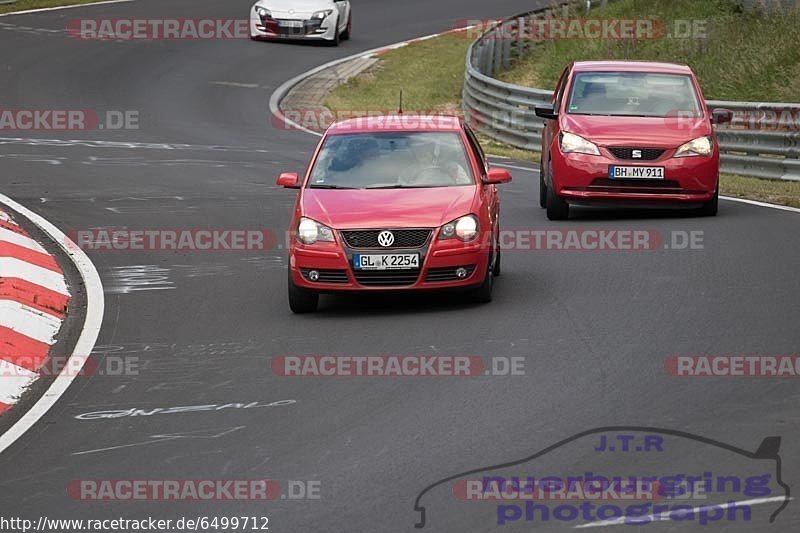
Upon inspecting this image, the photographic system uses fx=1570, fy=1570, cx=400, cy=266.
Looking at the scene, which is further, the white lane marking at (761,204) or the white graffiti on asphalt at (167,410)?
the white lane marking at (761,204)

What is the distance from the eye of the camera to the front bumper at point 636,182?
A: 55.9 ft

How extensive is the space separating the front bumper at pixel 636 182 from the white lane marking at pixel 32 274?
5.95m

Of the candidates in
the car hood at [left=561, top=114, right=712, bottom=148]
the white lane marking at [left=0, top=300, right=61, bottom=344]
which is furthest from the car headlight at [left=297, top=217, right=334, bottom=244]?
the car hood at [left=561, top=114, right=712, bottom=148]

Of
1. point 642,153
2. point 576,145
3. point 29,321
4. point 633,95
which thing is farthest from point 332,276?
point 633,95

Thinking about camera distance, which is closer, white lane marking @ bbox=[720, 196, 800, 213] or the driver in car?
the driver in car

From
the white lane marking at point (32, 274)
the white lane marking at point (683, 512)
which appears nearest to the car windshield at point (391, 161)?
the white lane marking at point (32, 274)

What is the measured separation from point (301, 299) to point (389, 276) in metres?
0.75

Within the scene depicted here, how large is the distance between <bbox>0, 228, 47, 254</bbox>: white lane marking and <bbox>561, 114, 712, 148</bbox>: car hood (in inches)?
235

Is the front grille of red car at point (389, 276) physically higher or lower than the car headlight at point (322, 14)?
higher

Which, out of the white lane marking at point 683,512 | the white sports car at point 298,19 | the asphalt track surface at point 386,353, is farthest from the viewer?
the white sports car at point 298,19

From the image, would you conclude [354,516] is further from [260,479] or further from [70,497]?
[70,497]

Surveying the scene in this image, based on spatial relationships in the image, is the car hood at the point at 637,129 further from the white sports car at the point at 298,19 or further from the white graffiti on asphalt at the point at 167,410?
the white sports car at the point at 298,19

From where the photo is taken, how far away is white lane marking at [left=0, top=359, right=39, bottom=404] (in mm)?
9805

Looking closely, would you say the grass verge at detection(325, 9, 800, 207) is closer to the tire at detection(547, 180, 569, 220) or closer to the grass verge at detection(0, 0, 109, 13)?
the tire at detection(547, 180, 569, 220)
